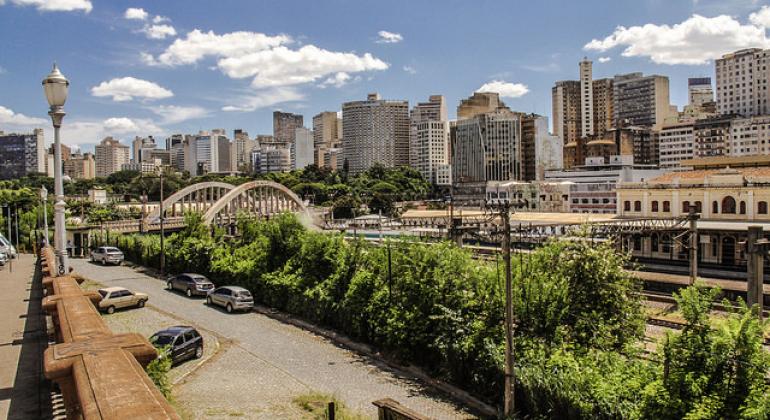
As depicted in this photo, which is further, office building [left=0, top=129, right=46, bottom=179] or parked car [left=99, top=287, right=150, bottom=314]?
office building [left=0, top=129, right=46, bottom=179]

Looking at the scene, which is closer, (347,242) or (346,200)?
(347,242)

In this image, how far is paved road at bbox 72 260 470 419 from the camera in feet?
52.4

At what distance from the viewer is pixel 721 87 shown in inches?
5487

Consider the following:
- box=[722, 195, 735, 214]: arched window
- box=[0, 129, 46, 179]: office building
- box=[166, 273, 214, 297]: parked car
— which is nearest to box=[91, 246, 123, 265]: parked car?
box=[166, 273, 214, 297]: parked car

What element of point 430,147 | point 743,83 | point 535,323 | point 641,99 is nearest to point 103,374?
point 535,323

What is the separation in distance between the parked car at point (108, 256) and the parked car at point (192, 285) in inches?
458

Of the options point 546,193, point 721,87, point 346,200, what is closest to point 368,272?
point 546,193

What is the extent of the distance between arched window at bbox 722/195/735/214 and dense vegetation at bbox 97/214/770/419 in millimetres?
29208

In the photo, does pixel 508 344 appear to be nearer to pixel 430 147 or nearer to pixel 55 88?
pixel 55 88

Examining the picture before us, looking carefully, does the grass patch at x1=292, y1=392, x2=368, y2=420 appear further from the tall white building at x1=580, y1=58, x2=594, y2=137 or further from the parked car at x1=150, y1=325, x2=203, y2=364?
the tall white building at x1=580, y1=58, x2=594, y2=137

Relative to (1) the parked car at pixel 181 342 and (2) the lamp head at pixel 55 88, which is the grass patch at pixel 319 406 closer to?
(1) the parked car at pixel 181 342

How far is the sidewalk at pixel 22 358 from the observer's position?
6410 millimetres

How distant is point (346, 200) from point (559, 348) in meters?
83.2

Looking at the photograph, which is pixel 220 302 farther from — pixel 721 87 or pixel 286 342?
pixel 721 87
